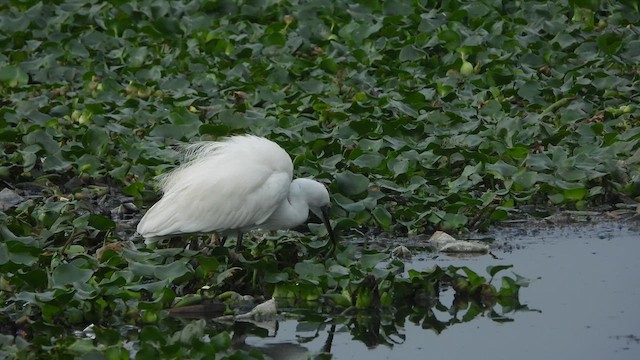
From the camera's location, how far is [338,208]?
29.2 feet

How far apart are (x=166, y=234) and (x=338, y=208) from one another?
1391 mm

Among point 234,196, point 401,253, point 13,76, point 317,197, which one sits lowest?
point 13,76

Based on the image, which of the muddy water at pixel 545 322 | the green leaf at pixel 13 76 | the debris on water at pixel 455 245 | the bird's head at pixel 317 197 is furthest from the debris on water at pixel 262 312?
the green leaf at pixel 13 76

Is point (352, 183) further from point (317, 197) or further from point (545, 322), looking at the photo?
point (545, 322)

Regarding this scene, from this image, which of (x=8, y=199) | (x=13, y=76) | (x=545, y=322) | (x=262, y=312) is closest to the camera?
(x=545, y=322)

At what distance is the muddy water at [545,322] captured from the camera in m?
6.78

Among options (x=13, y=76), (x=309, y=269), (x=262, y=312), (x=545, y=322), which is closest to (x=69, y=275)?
(x=262, y=312)

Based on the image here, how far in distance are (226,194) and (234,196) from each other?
5 cm

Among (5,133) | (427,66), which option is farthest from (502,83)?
(5,133)

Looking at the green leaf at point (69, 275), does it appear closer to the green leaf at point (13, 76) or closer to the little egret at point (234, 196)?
the little egret at point (234, 196)

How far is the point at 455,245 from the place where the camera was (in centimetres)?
852

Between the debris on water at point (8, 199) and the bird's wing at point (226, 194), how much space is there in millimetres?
1563

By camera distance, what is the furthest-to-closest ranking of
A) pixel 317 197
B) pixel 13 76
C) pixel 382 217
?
pixel 13 76 < pixel 382 217 < pixel 317 197

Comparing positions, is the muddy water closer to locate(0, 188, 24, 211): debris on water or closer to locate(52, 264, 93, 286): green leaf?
locate(52, 264, 93, 286): green leaf
